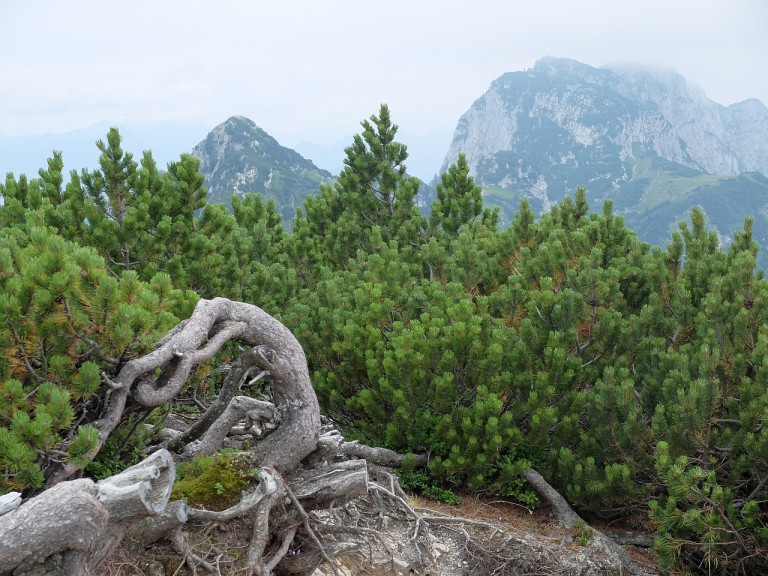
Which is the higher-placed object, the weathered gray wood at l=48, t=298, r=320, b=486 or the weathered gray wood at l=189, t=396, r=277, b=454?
the weathered gray wood at l=48, t=298, r=320, b=486

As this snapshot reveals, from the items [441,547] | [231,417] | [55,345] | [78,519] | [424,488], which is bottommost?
[424,488]

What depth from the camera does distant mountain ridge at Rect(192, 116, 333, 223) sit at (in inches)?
5305

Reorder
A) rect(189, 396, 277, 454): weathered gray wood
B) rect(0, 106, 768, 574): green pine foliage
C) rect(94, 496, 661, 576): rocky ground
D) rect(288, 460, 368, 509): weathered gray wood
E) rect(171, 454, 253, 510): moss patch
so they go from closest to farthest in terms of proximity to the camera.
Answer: rect(0, 106, 768, 574): green pine foliage, rect(94, 496, 661, 576): rocky ground, rect(171, 454, 253, 510): moss patch, rect(288, 460, 368, 509): weathered gray wood, rect(189, 396, 277, 454): weathered gray wood

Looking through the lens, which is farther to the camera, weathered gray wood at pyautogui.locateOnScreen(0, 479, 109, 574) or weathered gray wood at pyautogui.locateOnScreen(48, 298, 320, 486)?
weathered gray wood at pyautogui.locateOnScreen(48, 298, 320, 486)

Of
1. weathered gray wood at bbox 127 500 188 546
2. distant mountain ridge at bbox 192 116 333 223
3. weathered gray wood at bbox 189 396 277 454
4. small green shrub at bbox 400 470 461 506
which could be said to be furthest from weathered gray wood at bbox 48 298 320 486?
distant mountain ridge at bbox 192 116 333 223

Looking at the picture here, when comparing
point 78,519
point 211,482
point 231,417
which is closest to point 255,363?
point 231,417

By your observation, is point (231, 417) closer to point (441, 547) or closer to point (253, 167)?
point (441, 547)

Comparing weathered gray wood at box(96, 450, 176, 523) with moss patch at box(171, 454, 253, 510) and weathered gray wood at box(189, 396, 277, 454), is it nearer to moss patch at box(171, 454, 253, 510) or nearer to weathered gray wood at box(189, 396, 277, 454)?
moss patch at box(171, 454, 253, 510)

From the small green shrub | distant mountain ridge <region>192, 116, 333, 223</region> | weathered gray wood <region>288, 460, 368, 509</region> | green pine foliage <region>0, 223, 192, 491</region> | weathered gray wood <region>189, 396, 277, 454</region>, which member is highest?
distant mountain ridge <region>192, 116, 333, 223</region>

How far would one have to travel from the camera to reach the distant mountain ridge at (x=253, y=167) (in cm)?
13475

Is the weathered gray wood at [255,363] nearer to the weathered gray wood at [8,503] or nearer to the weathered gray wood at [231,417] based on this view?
the weathered gray wood at [231,417]

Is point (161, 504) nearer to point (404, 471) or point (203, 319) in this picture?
point (203, 319)

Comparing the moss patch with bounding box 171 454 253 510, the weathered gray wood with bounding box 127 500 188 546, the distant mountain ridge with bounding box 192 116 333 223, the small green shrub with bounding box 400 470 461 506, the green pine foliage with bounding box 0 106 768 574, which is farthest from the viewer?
the distant mountain ridge with bounding box 192 116 333 223

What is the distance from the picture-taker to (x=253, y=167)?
458ft
